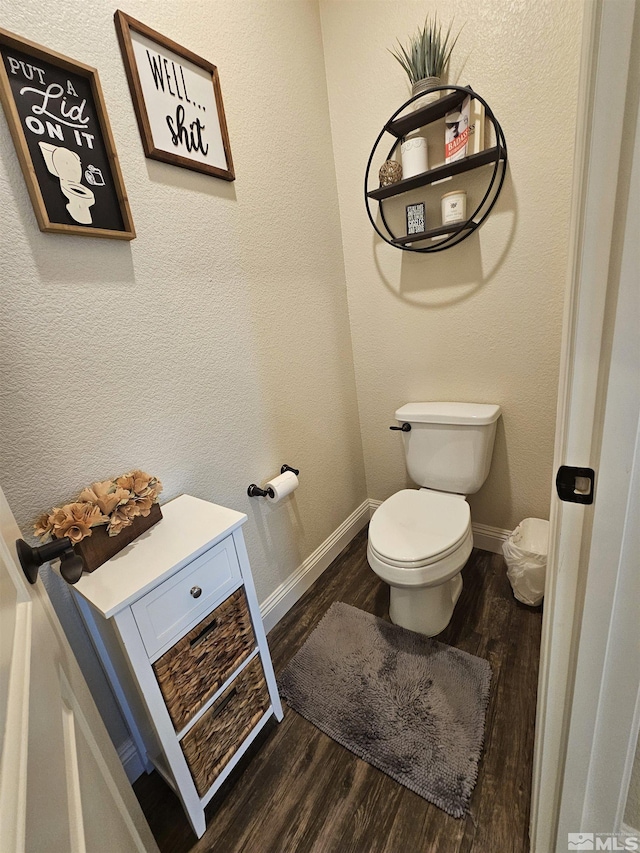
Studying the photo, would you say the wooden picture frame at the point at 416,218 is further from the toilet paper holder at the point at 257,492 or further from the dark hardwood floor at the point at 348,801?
the dark hardwood floor at the point at 348,801

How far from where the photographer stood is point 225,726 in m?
1.00

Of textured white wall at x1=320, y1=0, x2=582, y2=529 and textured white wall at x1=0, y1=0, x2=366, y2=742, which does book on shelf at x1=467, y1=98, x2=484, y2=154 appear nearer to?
textured white wall at x1=320, y1=0, x2=582, y2=529

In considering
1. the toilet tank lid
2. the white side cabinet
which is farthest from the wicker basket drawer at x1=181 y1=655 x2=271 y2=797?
the toilet tank lid

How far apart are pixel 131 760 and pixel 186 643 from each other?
57cm

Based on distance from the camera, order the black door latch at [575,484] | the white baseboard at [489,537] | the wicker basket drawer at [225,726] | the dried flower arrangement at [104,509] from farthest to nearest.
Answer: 1. the white baseboard at [489,537]
2. the wicker basket drawer at [225,726]
3. the dried flower arrangement at [104,509]
4. the black door latch at [575,484]

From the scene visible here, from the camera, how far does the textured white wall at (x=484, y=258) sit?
1250mm

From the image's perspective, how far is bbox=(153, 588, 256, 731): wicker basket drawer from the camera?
0.85m

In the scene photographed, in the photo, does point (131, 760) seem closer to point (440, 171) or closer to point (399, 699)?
point (399, 699)

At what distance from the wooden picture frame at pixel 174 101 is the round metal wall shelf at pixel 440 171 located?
2.25ft

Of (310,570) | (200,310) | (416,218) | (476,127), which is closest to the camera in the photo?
(200,310)

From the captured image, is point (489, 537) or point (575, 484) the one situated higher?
point (575, 484)

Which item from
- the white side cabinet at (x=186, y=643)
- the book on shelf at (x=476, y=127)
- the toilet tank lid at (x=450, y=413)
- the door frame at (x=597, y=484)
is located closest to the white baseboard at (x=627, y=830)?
the door frame at (x=597, y=484)

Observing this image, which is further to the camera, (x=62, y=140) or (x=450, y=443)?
(x=450, y=443)

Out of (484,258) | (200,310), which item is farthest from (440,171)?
(200,310)
